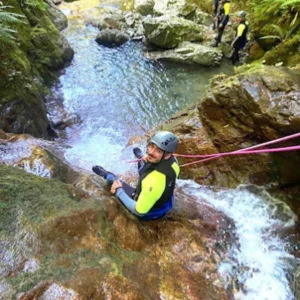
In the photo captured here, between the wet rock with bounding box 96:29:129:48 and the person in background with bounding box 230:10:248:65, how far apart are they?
5.57 metres

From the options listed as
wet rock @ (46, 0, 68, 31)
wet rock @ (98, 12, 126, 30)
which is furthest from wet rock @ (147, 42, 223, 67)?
wet rock @ (46, 0, 68, 31)

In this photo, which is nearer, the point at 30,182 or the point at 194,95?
the point at 30,182

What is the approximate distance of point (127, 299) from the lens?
10.3 feet

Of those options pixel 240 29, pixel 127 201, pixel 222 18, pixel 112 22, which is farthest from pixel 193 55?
pixel 127 201

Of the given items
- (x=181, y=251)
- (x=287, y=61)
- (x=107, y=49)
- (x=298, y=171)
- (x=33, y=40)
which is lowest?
(x=107, y=49)

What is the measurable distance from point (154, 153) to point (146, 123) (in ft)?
20.1

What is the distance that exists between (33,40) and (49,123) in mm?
3797

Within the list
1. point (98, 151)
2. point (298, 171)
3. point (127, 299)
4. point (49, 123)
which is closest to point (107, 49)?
point (49, 123)

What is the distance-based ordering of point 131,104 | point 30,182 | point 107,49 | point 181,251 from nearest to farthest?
point 30,182
point 181,251
point 131,104
point 107,49

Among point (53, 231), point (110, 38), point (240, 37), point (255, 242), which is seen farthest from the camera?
point (110, 38)

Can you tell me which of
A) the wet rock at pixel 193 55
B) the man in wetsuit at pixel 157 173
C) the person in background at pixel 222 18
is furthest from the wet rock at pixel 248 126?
the person in background at pixel 222 18

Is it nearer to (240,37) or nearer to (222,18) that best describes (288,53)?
(240,37)

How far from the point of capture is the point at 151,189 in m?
4.12

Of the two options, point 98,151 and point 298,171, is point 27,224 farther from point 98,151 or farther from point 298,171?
point 98,151
